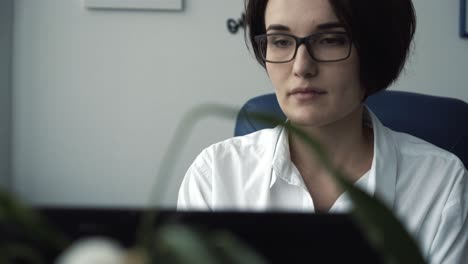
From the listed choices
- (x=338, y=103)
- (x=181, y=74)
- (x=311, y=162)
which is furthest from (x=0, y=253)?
(x=181, y=74)

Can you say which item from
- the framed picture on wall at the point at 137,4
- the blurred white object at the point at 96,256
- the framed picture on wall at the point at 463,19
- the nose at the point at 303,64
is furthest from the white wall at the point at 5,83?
the blurred white object at the point at 96,256

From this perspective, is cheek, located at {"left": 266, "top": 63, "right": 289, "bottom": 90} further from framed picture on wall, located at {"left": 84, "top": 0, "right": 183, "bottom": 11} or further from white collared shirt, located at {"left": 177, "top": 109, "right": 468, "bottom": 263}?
framed picture on wall, located at {"left": 84, "top": 0, "right": 183, "bottom": 11}

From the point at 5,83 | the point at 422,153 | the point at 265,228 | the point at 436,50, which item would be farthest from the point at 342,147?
the point at 5,83

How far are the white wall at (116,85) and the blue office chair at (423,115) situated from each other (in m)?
0.60

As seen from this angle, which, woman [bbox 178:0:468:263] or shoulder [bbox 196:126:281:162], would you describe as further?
shoulder [bbox 196:126:281:162]

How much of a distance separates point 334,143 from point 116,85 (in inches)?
35.8

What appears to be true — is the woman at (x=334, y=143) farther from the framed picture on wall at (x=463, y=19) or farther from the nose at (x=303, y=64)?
the framed picture on wall at (x=463, y=19)

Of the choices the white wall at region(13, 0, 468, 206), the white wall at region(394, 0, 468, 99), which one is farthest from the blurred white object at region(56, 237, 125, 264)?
the white wall at region(394, 0, 468, 99)

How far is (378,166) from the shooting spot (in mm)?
1077

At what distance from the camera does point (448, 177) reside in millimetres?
1089

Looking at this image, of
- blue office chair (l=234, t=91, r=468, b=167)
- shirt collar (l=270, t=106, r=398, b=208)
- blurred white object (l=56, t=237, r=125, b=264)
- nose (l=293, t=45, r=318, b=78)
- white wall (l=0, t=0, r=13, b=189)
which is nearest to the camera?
blurred white object (l=56, t=237, r=125, b=264)

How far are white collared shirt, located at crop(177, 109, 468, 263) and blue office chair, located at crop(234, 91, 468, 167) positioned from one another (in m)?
0.06

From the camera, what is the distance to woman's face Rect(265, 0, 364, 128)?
953 mm

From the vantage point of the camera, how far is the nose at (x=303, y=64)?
0.95 metres
